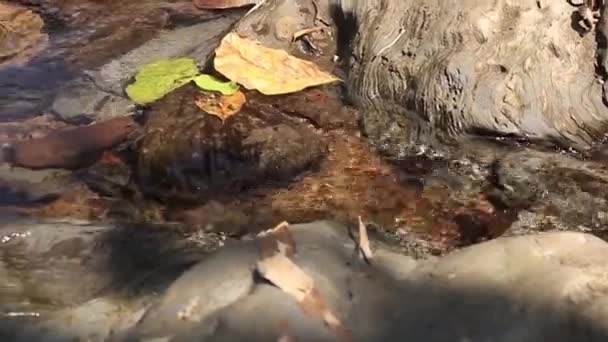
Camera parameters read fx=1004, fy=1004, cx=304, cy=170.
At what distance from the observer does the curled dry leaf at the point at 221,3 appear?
484cm

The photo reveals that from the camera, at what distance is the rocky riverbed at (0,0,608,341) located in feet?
7.09

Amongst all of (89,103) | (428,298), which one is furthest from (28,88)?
(428,298)

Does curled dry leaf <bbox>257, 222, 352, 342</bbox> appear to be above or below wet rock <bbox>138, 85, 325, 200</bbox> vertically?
above

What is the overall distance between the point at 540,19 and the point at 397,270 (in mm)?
1508

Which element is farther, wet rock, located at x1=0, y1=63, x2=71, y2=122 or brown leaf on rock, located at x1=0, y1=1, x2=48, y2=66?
brown leaf on rock, located at x1=0, y1=1, x2=48, y2=66

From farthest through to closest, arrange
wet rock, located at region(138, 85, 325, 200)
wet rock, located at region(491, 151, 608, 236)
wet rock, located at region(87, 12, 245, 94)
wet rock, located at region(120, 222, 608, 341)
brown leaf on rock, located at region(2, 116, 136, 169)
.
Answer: wet rock, located at region(87, 12, 245, 94) < brown leaf on rock, located at region(2, 116, 136, 169) < wet rock, located at region(138, 85, 325, 200) < wet rock, located at region(491, 151, 608, 236) < wet rock, located at region(120, 222, 608, 341)

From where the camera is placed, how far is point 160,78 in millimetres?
4059

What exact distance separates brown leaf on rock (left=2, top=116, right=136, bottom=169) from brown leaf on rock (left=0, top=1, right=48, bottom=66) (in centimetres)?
84

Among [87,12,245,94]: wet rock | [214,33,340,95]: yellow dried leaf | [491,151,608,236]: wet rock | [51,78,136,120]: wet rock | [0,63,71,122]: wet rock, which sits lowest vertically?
[0,63,71,122]: wet rock

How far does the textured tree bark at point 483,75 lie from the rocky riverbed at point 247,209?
53 mm

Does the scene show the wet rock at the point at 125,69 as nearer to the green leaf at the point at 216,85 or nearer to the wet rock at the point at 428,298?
the green leaf at the point at 216,85

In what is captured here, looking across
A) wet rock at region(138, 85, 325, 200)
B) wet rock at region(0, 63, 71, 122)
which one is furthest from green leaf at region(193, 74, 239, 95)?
wet rock at region(0, 63, 71, 122)

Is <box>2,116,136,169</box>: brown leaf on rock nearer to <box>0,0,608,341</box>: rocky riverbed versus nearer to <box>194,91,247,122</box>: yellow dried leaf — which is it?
<box>0,0,608,341</box>: rocky riverbed

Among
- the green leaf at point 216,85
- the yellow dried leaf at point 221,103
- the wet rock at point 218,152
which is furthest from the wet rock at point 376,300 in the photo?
the green leaf at point 216,85
